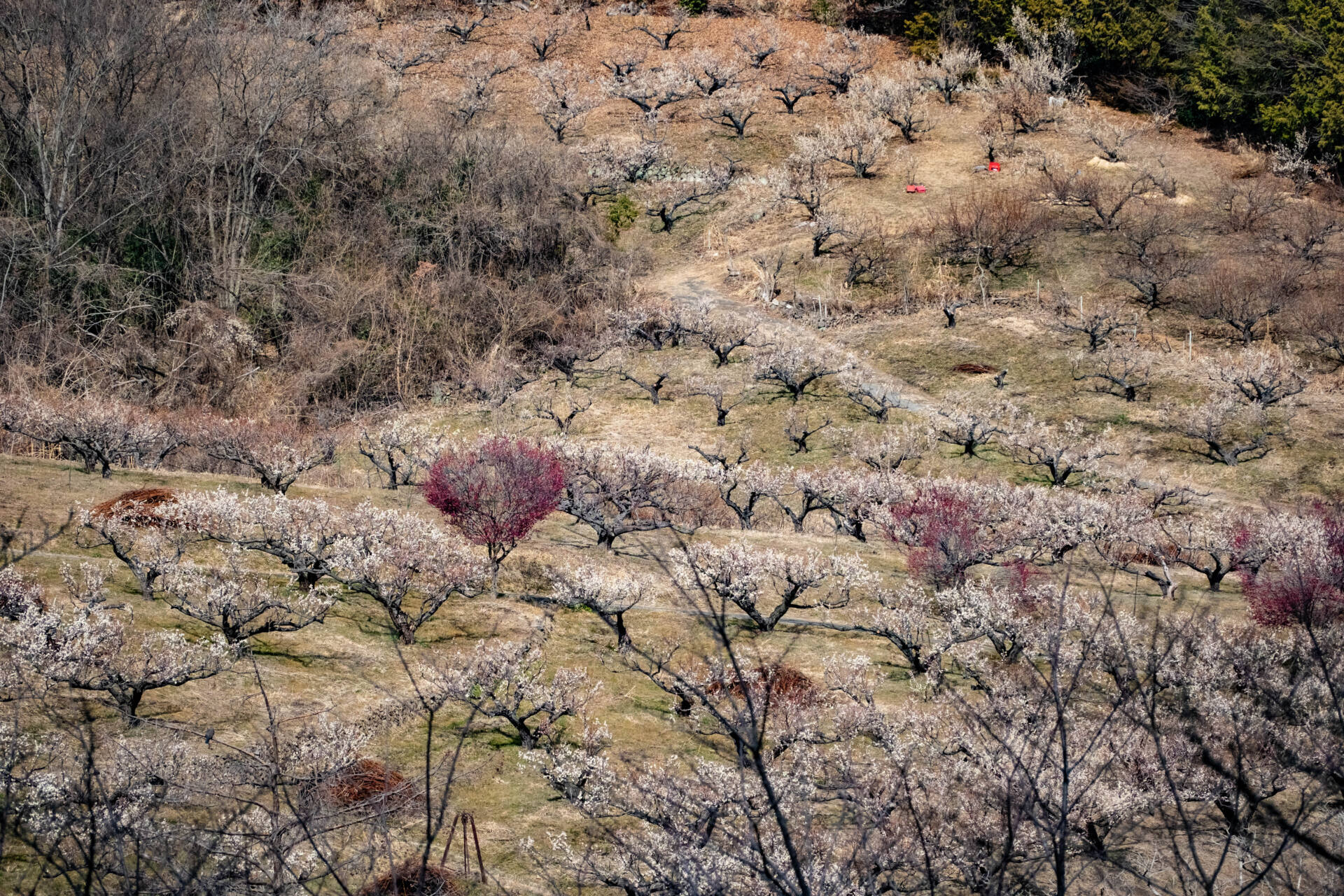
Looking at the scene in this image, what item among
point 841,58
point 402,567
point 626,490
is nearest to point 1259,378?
point 626,490

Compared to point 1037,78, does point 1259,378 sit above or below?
below

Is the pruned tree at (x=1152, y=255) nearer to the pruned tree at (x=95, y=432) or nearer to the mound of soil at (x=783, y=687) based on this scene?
the mound of soil at (x=783, y=687)

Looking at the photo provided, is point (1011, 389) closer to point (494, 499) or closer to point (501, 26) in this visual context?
point (494, 499)

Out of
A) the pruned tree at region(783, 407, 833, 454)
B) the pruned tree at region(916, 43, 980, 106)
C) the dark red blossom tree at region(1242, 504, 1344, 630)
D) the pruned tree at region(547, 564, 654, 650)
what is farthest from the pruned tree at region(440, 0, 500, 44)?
the dark red blossom tree at region(1242, 504, 1344, 630)

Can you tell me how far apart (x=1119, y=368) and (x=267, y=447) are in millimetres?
18094

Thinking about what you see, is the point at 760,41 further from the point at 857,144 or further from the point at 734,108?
the point at 857,144

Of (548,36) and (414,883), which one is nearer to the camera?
(414,883)

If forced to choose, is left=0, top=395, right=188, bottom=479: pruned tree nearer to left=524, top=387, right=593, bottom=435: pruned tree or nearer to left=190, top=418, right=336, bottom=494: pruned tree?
left=190, top=418, right=336, bottom=494: pruned tree

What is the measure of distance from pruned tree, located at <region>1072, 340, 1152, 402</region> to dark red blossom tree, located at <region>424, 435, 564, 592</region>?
512 inches

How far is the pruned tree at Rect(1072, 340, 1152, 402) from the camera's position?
2652 cm

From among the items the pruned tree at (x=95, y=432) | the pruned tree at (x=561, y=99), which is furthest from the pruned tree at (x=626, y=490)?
the pruned tree at (x=561, y=99)

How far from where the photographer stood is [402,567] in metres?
15.3

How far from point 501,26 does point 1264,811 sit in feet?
146

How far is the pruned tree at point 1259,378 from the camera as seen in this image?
2484 centimetres
